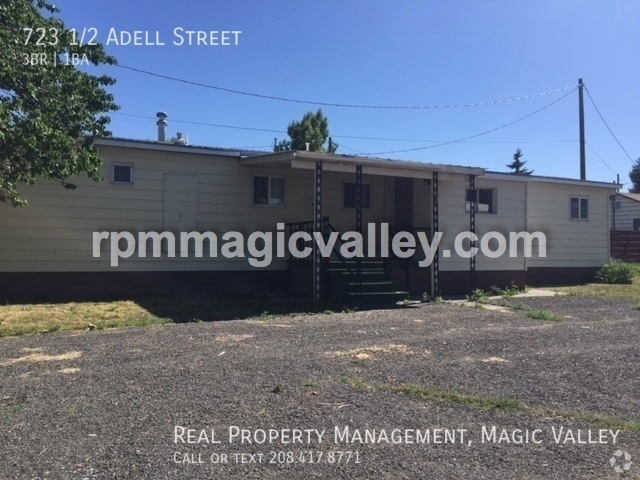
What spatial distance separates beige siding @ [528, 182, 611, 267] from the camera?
59.7 feet

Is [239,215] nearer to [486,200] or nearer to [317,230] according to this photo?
[317,230]

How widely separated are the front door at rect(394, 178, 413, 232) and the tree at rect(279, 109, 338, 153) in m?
20.8

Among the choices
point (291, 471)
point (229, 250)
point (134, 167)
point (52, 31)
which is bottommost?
point (291, 471)

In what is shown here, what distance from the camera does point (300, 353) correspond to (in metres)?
6.99

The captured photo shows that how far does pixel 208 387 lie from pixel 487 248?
40.2ft

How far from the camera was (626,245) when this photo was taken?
81.0 feet

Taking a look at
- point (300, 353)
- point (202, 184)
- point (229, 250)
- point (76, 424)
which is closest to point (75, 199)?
point (202, 184)

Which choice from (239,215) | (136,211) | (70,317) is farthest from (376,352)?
(136,211)

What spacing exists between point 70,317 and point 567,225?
1550cm

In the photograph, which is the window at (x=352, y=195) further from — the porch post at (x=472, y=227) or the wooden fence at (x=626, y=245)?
the wooden fence at (x=626, y=245)

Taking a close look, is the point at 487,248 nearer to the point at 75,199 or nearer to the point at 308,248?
the point at 308,248

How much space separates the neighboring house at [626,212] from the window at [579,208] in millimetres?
17871

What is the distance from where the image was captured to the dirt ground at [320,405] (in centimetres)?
373

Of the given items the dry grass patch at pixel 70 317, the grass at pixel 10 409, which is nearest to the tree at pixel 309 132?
the dry grass patch at pixel 70 317
